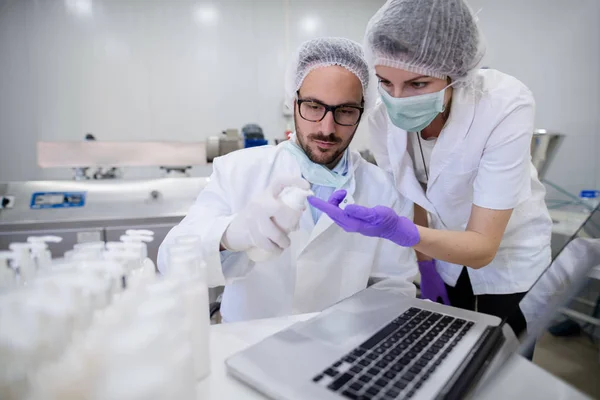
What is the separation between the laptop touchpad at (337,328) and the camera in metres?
0.69

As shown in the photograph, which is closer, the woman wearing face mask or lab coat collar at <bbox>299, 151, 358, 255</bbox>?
the woman wearing face mask

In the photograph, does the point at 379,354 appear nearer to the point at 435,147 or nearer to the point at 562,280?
the point at 562,280

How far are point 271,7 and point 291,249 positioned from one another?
3260 mm

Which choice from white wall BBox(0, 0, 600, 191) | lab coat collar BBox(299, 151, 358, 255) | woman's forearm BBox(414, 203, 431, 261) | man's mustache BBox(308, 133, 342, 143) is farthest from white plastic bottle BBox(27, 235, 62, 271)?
white wall BBox(0, 0, 600, 191)

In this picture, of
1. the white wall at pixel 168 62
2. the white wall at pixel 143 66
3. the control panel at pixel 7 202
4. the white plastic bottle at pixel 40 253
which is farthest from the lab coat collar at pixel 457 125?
the white wall at pixel 143 66

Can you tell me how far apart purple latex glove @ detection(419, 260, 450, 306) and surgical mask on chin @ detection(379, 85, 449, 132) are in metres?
0.61

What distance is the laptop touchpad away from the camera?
693mm

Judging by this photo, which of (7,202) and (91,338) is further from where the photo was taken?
(7,202)

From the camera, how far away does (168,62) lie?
11.4ft

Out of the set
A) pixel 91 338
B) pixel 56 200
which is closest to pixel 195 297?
pixel 91 338

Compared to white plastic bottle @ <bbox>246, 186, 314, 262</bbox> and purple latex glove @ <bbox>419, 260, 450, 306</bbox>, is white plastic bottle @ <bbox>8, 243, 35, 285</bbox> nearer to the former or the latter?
white plastic bottle @ <bbox>246, 186, 314, 262</bbox>

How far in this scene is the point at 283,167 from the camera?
4.24 ft

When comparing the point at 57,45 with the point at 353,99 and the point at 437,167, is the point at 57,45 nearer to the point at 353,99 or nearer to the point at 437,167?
the point at 353,99

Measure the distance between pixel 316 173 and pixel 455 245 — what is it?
1.65 ft
